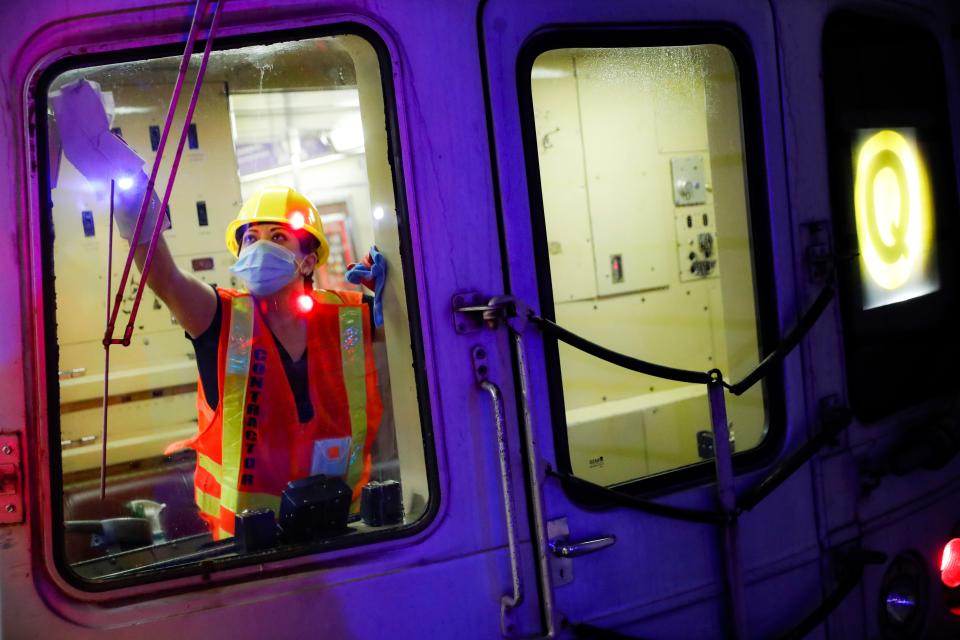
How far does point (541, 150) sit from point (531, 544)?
2.17 meters

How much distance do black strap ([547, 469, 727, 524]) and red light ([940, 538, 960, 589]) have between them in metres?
0.94

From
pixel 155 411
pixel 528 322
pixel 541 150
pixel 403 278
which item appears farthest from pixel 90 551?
pixel 541 150

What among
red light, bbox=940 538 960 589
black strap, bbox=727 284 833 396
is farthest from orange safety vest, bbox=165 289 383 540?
red light, bbox=940 538 960 589

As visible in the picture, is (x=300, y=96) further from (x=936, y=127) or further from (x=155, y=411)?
(x=936, y=127)

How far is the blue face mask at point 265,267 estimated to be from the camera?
7.43ft

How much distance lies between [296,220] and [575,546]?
136 centimetres

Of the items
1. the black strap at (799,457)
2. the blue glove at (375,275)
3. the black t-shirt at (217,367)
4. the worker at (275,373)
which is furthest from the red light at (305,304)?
the black strap at (799,457)

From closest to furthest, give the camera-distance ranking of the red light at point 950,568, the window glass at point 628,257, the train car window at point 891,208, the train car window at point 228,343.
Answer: the train car window at point 228,343, the train car window at point 891,208, the red light at point 950,568, the window glass at point 628,257

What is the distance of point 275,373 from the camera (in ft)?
8.16

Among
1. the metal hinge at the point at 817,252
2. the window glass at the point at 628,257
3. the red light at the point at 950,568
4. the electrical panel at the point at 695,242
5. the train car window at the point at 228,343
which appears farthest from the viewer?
the electrical panel at the point at 695,242

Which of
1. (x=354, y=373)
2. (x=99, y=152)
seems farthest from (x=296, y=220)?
(x=99, y=152)

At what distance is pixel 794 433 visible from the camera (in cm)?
213

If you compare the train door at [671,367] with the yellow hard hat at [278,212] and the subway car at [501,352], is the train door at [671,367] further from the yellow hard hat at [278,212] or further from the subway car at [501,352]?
the yellow hard hat at [278,212]

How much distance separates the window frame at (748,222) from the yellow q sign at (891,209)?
1.17ft
